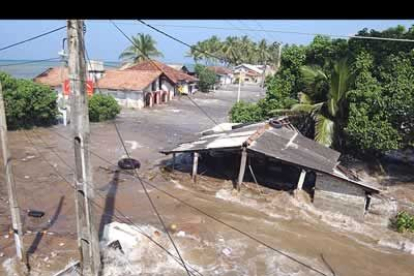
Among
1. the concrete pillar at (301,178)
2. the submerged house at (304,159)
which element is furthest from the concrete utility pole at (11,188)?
the concrete pillar at (301,178)

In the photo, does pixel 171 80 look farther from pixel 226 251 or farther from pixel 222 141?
pixel 226 251

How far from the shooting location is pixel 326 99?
800 inches

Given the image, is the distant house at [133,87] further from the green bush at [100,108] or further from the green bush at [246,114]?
the green bush at [246,114]

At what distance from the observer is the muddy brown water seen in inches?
434

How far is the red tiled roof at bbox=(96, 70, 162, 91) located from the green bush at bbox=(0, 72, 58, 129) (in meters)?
10.9

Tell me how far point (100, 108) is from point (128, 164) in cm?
1307

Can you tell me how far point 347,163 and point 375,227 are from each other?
700 cm

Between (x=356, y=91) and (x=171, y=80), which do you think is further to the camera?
(x=171, y=80)

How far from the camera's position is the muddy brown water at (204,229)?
1102 centimetres

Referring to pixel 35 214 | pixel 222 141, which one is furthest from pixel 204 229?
pixel 35 214

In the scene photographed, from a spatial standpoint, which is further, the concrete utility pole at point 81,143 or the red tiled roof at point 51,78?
the red tiled roof at point 51,78

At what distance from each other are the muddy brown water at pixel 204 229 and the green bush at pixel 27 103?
608 cm

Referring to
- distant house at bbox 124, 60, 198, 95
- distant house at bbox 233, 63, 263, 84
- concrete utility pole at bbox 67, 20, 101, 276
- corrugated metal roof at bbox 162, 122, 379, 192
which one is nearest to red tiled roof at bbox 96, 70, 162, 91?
distant house at bbox 124, 60, 198, 95
